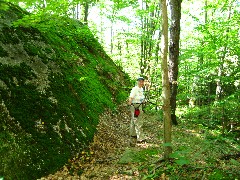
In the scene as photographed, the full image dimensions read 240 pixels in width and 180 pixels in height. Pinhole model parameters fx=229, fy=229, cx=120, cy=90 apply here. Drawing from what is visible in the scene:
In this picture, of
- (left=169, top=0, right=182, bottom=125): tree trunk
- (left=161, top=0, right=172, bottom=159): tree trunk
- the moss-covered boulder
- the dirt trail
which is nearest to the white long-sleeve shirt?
the dirt trail

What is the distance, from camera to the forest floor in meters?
4.40

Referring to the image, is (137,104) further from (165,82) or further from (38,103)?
(38,103)

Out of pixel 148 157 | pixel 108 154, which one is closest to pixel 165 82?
pixel 148 157

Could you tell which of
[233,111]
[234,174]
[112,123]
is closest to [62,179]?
[234,174]

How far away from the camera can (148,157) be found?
6137mm

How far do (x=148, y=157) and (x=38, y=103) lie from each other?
10.5ft

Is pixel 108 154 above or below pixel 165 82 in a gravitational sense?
below

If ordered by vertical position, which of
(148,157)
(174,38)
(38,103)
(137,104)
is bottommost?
(148,157)

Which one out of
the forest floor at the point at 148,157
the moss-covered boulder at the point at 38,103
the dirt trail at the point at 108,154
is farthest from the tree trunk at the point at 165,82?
the moss-covered boulder at the point at 38,103

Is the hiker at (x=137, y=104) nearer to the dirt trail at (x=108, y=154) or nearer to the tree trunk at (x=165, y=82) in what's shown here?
the dirt trail at (x=108, y=154)

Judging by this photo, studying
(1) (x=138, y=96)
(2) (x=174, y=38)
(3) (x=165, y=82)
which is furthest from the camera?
(2) (x=174, y=38)

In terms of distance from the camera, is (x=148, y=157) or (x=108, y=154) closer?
(x=148, y=157)

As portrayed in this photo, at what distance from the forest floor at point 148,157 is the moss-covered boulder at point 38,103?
0.41 meters

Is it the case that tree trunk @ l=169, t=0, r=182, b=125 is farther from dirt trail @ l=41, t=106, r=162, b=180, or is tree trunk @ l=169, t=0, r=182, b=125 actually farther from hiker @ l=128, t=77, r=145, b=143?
dirt trail @ l=41, t=106, r=162, b=180
